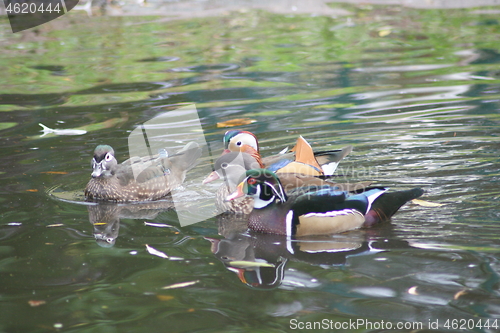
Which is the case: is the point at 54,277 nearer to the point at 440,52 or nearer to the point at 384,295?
the point at 384,295

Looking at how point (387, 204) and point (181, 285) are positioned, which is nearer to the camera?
point (181, 285)

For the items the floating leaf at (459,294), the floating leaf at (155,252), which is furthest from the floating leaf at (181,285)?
the floating leaf at (459,294)

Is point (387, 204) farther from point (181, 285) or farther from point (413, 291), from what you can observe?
point (181, 285)

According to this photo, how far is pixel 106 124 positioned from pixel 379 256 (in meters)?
4.93

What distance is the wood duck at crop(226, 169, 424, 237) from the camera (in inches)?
189

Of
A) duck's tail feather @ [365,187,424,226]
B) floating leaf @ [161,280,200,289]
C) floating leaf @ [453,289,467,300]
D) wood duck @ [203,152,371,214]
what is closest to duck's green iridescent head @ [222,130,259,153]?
wood duck @ [203,152,371,214]

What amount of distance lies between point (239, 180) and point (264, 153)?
176 cm

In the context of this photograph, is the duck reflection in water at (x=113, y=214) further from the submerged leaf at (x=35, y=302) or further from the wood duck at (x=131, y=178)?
the submerged leaf at (x=35, y=302)

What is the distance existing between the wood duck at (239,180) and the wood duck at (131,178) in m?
0.63

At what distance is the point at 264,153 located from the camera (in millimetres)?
7027

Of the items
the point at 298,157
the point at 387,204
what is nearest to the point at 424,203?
the point at 387,204

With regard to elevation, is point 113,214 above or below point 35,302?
below

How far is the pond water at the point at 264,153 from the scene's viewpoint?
3.67m

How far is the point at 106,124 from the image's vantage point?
8211 mm
